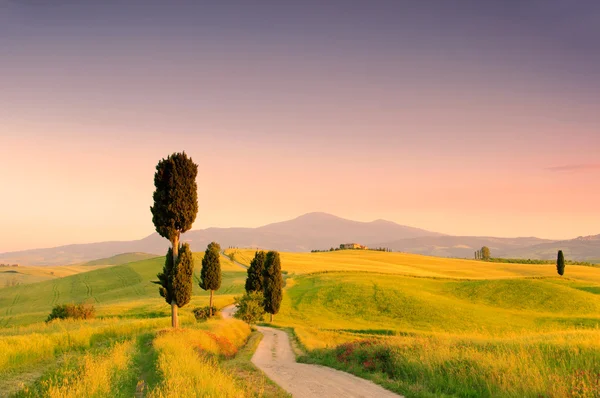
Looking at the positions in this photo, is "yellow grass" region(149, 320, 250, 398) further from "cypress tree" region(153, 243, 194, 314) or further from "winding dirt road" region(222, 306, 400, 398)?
"cypress tree" region(153, 243, 194, 314)

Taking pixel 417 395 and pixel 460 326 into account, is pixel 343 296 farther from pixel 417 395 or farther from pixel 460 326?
pixel 417 395

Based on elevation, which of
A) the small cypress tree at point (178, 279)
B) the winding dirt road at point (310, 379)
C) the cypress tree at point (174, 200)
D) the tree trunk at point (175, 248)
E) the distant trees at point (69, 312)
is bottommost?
the distant trees at point (69, 312)

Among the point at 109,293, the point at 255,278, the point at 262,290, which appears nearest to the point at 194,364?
the point at 262,290

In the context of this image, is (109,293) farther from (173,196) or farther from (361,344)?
(361,344)

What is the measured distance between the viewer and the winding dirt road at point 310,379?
1758 cm

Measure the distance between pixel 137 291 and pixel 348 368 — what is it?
278 feet

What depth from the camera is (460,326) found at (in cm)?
5900

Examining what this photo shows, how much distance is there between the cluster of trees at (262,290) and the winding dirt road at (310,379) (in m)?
23.1

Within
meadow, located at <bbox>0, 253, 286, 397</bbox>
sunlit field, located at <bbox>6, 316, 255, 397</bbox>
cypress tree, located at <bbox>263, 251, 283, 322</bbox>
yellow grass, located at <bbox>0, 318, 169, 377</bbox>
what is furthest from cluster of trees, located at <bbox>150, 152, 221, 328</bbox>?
cypress tree, located at <bbox>263, 251, 283, 322</bbox>

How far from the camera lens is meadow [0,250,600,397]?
1485 centimetres

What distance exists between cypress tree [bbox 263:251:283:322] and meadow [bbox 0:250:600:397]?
2.56 meters

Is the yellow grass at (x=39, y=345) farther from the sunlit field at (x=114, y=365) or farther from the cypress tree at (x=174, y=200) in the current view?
the cypress tree at (x=174, y=200)

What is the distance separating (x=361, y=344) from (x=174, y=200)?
1959cm

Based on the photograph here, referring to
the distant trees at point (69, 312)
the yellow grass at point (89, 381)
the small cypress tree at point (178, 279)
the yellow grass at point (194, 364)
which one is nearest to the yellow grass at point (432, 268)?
the distant trees at point (69, 312)
